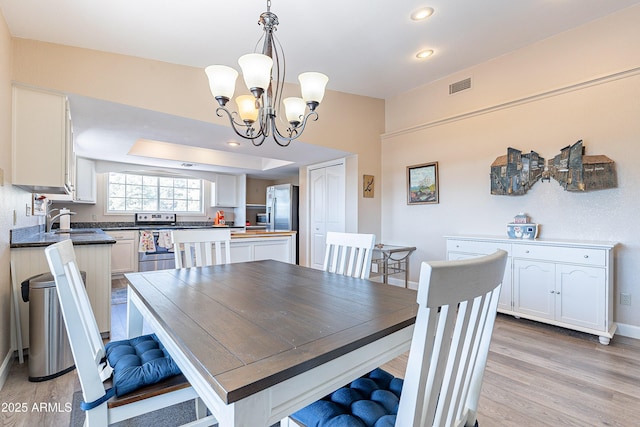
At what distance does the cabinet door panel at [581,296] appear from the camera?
2502 millimetres

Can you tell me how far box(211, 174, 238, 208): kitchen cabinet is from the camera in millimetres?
6552

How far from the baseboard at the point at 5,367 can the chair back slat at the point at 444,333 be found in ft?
8.40

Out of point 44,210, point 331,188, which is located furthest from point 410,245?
point 44,210

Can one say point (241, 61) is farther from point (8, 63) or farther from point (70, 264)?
point (8, 63)

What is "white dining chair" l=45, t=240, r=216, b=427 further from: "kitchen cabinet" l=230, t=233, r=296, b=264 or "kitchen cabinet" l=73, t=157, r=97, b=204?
"kitchen cabinet" l=73, t=157, r=97, b=204

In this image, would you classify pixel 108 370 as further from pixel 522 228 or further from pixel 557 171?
pixel 557 171

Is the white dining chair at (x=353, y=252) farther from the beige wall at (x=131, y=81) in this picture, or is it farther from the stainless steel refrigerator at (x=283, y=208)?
the stainless steel refrigerator at (x=283, y=208)

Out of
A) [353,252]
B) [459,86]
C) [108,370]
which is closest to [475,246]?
[353,252]

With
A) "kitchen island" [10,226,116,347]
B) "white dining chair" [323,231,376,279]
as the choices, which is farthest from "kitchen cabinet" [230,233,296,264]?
"white dining chair" [323,231,376,279]

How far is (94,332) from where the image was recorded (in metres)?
1.16

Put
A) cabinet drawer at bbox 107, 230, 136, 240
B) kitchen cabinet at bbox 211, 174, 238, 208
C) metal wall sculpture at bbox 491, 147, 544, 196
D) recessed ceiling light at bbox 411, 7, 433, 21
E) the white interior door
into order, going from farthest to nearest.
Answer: kitchen cabinet at bbox 211, 174, 238, 208
cabinet drawer at bbox 107, 230, 136, 240
the white interior door
metal wall sculpture at bbox 491, 147, 544, 196
recessed ceiling light at bbox 411, 7, 433, 21

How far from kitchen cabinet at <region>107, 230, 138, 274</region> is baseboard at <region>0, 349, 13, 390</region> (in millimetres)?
3048

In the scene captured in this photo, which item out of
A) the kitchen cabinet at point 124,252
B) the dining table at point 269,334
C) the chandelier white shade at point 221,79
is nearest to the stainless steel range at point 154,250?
the kitchen cabinet at point 124,252

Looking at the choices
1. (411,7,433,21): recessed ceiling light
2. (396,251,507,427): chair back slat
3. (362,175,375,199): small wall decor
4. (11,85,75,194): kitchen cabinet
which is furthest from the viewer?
(362,175,375,199): small wall decor
